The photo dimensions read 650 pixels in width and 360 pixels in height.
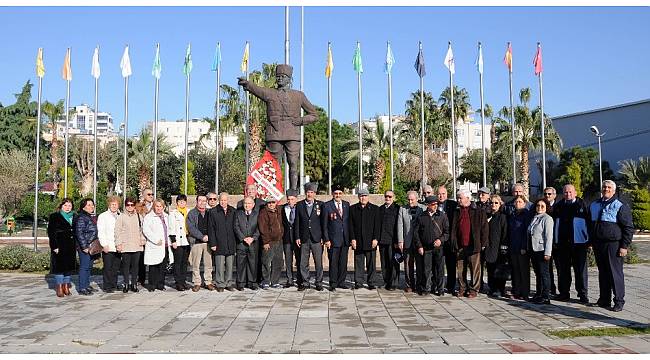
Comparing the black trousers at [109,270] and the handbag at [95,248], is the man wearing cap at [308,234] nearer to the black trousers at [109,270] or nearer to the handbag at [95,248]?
the black trousers at [109,270]

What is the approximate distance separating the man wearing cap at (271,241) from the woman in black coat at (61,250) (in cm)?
328

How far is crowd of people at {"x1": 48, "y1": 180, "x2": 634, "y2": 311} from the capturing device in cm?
973

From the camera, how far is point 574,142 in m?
62.0

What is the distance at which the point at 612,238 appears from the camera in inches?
336

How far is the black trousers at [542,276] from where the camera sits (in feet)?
29.9

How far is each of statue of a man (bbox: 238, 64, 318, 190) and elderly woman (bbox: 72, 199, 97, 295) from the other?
14.5 ft

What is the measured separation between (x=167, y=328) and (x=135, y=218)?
3.82 m

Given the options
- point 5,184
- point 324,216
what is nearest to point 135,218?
point 324,216

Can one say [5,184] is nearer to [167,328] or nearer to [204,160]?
[204,160]

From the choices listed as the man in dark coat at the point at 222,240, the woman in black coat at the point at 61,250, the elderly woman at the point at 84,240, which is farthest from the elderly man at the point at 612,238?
the woman in black coat at the point at 61,250

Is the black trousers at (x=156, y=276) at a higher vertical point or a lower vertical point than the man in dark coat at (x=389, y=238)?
lower

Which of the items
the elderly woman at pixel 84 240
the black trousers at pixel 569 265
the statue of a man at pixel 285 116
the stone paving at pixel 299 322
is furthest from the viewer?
the statue of a man at pixel 285 116

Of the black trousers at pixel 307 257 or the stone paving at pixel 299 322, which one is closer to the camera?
the stone paving at pixel 299 322

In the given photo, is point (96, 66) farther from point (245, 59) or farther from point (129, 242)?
point (129, 242)
